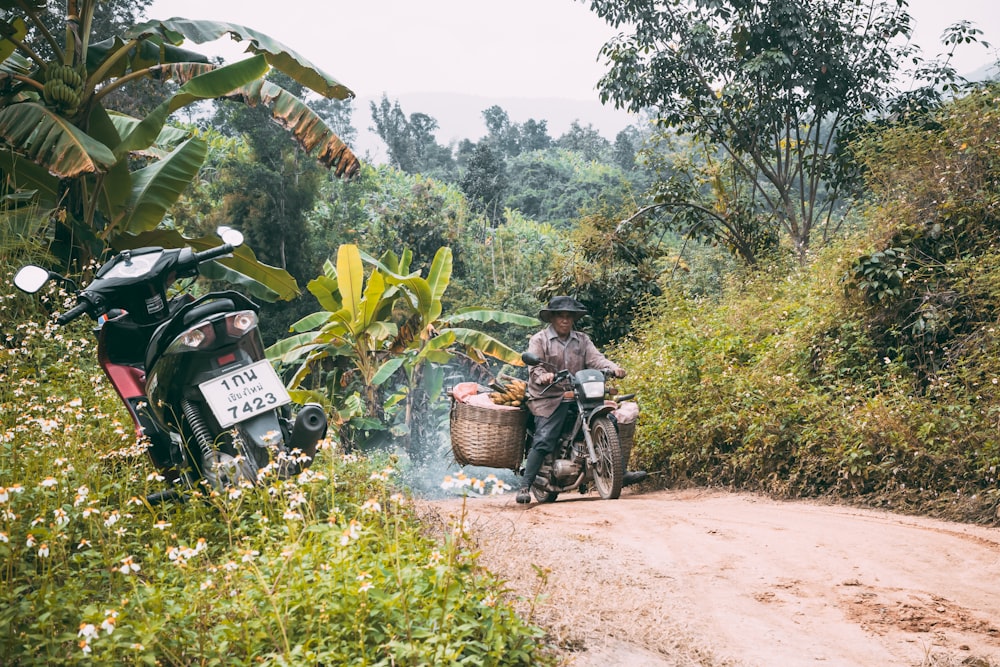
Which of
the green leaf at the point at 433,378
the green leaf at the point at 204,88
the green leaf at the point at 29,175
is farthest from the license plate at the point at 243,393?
the green leaf at the point at 433,378

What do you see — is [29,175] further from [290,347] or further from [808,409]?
[808,409]

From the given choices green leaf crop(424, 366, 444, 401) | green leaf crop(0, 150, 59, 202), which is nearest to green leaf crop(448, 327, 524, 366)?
green leaf crop(424, 366, 444, 401)

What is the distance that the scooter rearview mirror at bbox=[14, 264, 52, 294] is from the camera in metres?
4.74

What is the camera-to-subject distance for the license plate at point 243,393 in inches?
177

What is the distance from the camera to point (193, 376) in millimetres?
4664

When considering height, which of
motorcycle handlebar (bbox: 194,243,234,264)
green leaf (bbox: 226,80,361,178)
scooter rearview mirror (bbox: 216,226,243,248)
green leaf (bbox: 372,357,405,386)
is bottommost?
green leaf (bbox: 372,357,405,386)

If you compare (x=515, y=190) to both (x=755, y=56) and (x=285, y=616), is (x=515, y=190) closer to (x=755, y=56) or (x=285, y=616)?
(x=755, y=56)

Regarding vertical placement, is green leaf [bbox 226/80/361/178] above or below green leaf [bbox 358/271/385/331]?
above

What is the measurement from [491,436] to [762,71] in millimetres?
9646

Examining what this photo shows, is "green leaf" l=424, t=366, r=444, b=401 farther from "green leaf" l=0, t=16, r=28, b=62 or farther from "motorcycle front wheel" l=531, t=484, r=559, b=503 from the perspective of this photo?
"green leaf" l=0, t=16, r=28, b=62

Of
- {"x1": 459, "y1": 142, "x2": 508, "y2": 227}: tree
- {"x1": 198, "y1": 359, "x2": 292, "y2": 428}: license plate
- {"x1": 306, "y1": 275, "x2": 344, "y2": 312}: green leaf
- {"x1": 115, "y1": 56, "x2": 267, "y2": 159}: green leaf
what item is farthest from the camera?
{"x1": 459, "y1": 142, "x2": 508, "y2": 227}: tree

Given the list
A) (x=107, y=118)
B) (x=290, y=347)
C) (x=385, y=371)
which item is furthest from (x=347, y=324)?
(x=107, y=118)

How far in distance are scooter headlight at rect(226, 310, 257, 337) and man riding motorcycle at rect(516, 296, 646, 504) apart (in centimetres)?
376

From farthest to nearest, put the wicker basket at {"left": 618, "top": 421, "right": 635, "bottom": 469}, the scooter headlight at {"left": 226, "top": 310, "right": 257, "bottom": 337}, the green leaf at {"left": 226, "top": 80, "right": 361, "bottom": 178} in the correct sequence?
the green leaf at {"left": 226, "top": 80, "right": 361, "bottom": 178} < the wicker basket at {"left": 618, "top": 421, "right": 635, "bottom": 469} < the scooter headlight at {"left": 226, "top": 310, "right": 257, "bottom": 337}
